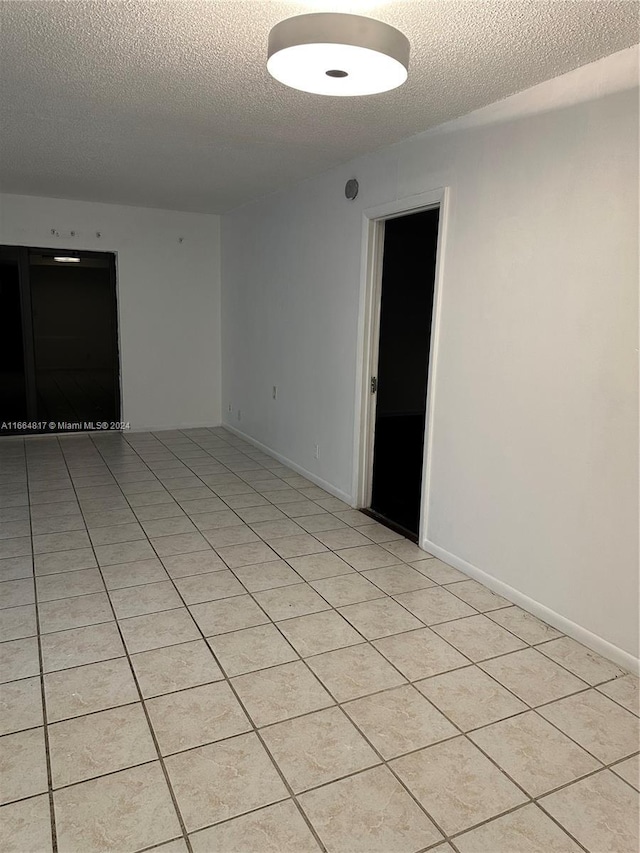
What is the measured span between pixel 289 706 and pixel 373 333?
2596 mm

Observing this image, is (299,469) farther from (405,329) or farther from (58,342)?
(58,342)

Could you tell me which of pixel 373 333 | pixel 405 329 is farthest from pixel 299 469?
pixel 405 329

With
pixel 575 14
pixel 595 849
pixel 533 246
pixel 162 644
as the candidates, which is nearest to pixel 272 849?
pixel 595 849

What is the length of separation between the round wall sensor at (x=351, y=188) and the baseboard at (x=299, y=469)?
211 cm

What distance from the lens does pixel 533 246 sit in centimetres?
271

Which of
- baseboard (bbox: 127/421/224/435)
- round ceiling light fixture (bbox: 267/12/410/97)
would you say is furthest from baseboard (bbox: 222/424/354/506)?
round ceiling light fixture (bbox: 267/12/410/97)

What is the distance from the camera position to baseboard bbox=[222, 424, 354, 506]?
14.7 feet

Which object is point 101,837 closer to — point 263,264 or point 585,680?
point 585,680

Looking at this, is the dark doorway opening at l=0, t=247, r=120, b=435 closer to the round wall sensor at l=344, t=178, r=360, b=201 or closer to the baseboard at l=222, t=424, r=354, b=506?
the baseboard at l=222, t=424, r=354, b=506

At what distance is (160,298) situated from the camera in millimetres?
6570

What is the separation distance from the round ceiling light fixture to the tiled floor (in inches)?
84.2

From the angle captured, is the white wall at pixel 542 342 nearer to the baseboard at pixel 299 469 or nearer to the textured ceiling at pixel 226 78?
the textured ceiling at pixel 226 78

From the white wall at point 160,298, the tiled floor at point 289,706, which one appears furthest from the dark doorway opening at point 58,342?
the tiled floor at point 289,706

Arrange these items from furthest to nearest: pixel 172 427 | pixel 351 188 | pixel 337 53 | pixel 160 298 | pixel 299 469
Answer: pixel 172 427
pixel 160 298
pixel 299 469
pixel 351 188
pixel 337 53
